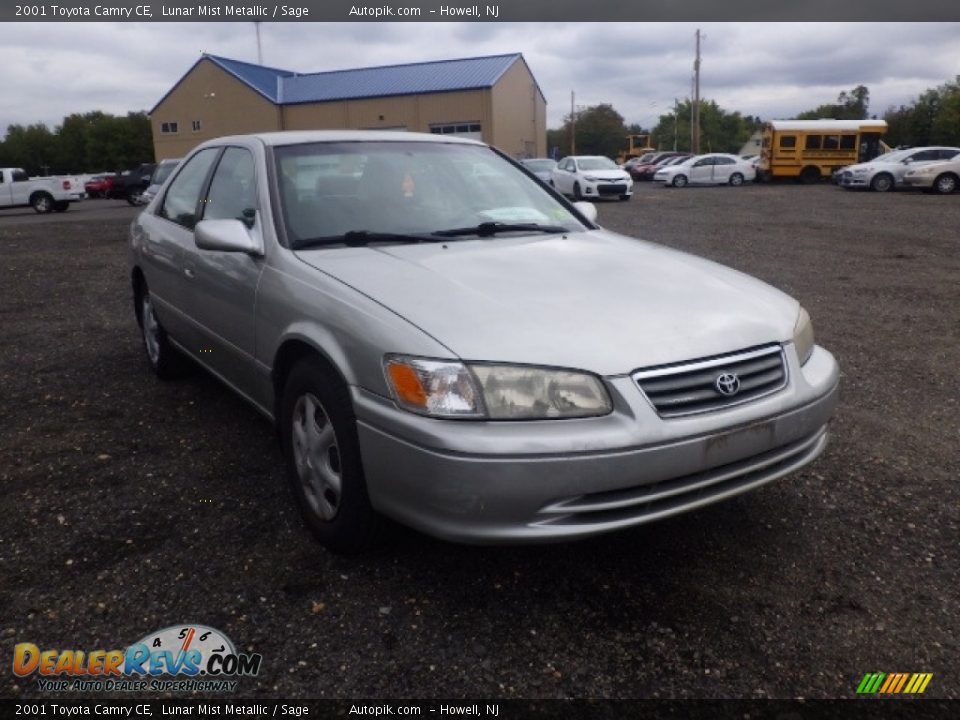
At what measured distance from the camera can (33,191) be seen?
2842 cm

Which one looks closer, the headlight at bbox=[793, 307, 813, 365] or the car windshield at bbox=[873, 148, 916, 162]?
the headlight at bbox=[793, 307, 813, 365]

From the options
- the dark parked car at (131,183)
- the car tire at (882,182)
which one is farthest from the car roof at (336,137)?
the dark parked car at (131,183)

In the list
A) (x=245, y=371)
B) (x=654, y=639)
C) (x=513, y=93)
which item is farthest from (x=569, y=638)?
(x=513, y=93)

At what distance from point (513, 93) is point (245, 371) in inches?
1910

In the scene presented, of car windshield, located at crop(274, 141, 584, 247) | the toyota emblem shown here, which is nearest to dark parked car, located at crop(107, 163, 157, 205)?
car windshield, located at crop(274, 141, 584, 247)

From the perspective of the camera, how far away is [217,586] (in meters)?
2.72

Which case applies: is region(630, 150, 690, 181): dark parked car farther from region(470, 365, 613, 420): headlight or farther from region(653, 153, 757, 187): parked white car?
region(470, 365, 613, 420): headlight

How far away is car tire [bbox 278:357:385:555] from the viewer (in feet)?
8.58

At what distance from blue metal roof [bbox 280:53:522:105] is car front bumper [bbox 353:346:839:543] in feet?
146

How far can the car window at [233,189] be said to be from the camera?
3589mm

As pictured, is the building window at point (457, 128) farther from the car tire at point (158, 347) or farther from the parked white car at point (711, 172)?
the car tire at point (158, 347)

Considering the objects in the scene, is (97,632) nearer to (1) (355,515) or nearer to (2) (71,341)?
(1) (355,515)

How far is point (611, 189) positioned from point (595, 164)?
1545 mm

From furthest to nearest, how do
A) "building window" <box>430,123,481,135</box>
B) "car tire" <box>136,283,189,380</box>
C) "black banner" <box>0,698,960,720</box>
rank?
1. "building window" <box>430,123,481,135</box>
2. "car tire" <box>136,283,189,380</box>
3. "black banner" <box>0,698,960,720</box>
